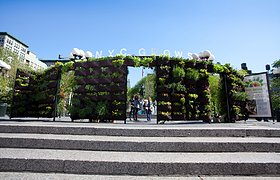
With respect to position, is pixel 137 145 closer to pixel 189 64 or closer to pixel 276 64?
pixel 189 64

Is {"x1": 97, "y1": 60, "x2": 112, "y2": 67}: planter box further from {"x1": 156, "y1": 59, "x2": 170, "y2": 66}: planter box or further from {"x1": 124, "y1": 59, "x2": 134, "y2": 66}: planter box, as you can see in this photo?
{"x1": 156, "y1": 59, "x2": 170, "y2": 66}: planter box

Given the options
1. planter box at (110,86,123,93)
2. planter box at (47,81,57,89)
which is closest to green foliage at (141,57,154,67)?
planter box at (110,86,123,93)

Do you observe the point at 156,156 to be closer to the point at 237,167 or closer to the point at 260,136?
the point at 237,167

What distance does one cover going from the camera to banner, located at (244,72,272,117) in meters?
8.06

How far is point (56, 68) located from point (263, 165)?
8142mm

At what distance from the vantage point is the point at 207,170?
8.37 ft

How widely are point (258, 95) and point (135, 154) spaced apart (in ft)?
26.3

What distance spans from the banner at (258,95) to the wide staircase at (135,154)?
520 cm

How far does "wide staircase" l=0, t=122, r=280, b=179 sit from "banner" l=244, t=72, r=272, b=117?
520 centimetres

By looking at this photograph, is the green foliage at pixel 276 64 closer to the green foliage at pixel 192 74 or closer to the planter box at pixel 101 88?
the green foliage at pixel 192 74

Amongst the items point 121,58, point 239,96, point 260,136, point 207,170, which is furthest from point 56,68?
point 239,96

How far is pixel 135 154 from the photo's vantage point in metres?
2.95

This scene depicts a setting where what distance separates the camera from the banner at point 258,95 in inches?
317

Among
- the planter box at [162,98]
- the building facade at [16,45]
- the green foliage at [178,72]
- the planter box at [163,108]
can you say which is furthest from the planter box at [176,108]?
the building facade at [16,45]
